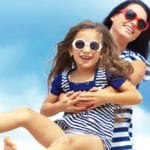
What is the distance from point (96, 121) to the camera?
435cm

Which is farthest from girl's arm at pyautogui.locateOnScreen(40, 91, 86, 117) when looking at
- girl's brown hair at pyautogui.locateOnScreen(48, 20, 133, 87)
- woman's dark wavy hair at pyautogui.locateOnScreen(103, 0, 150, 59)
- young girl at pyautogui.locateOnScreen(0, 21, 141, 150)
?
woman's dark wavy hair at pyautogui.locateOnScreen(103, 0, 150, 59)

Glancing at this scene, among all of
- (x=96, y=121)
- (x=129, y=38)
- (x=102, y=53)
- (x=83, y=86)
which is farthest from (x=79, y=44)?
(x=129, y=38)

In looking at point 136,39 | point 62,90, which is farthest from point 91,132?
point 136,39

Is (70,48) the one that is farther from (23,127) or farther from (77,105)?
(23,127)

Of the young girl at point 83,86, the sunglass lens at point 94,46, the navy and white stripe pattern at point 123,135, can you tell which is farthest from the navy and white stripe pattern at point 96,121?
the navy and white stripe pattern at point 123,135

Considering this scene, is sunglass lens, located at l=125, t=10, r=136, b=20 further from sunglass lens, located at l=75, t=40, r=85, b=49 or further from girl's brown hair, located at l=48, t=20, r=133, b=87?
sunglass lens, located at l=75, t=40, r=85, b=49

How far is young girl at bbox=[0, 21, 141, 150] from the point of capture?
4.07 metres

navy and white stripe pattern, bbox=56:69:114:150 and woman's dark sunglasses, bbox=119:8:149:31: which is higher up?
woman's dark sunglasses, bbox=119:8:149:31

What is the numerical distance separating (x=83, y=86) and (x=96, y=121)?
27cm

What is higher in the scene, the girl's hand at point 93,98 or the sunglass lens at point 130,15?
the sunglass lens at point 130,15

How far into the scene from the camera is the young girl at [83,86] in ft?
13.3

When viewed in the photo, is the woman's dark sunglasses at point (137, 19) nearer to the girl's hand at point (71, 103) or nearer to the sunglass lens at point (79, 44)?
the sunglass lens at point (79, 44)

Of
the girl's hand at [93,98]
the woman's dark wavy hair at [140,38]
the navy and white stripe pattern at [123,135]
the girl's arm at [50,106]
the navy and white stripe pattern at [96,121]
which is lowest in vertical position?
the navy and white stripe pattern at [123,135]

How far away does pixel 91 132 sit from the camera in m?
4.28
